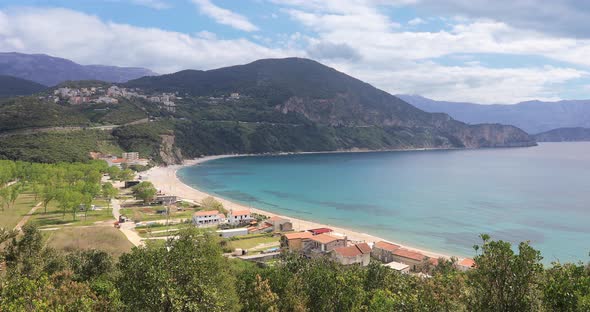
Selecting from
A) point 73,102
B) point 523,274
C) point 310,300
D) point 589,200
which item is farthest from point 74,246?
point 73,102

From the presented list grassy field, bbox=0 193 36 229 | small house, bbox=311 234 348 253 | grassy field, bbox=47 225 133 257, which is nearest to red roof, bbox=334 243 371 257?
small house, bbox=311 234 348 253

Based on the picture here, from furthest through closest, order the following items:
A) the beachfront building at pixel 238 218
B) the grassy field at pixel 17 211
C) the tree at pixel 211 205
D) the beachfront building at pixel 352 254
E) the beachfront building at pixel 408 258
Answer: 1. the tree at pixel 211 205
2. the beachfront building at pixel 238 218
3. the grassy field at pixel 17 211
4. the beachfront building at pixel 352 254
5. the beachfront building at pixel 408 258

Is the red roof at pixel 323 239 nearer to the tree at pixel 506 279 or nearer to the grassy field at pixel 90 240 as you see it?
the grassy field at pixel 90 240

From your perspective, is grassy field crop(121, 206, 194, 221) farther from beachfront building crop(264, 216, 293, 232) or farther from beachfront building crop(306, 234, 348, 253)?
beachfront building crop(306, 234, 348, 253)

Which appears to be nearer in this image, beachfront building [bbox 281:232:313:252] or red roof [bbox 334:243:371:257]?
red roof [bbox 334:243:371:257]

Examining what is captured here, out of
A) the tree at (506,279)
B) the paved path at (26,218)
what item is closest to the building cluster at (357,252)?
the tree at (506,279)

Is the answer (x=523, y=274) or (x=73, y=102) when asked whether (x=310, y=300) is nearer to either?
(x=523, y=274)

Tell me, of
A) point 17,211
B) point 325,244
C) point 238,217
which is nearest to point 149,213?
point 238,217
